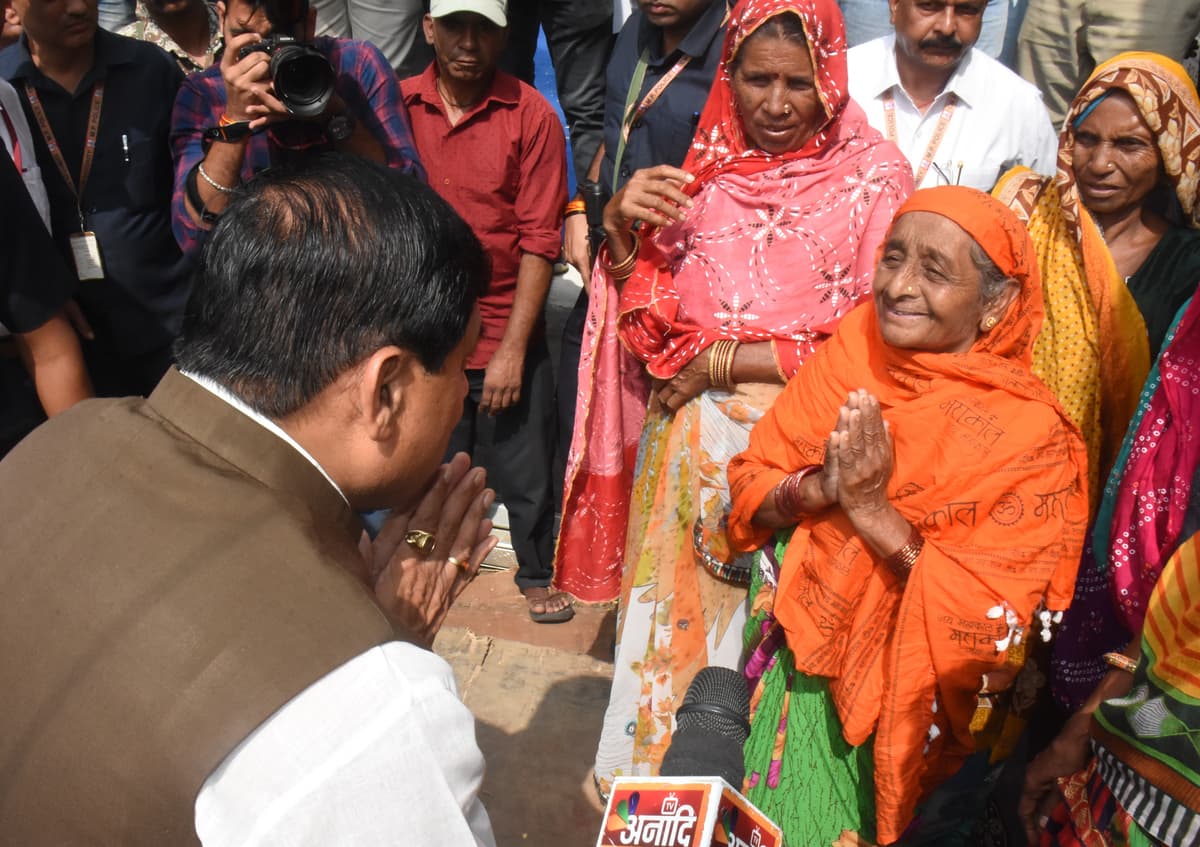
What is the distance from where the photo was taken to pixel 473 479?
1595 mm

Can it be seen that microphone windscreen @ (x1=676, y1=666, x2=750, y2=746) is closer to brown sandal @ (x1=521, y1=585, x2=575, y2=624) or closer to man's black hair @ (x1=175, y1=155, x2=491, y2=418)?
man's black hair @ (x1=175, y1=155, x2=491, y2=418)

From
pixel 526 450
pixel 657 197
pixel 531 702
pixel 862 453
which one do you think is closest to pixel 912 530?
pixel 862 453

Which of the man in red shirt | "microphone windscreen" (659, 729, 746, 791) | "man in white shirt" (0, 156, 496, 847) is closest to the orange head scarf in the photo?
"microphone windscreen" (659, 729, 746, 791)

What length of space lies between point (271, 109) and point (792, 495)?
5.56 feet

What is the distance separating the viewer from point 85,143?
10.0ft

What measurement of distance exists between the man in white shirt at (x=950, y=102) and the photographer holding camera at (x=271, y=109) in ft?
4.84

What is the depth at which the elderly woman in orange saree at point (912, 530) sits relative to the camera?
1.82 m

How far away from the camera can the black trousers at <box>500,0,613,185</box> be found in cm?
368

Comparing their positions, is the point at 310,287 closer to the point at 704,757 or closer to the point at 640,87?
the point at 704,757

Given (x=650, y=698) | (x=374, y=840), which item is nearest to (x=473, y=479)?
(x=374, y=840)

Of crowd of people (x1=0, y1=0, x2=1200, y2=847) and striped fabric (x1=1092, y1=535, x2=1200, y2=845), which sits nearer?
crowd of people (x1=0, y1=0, x2=1200, y2=847)

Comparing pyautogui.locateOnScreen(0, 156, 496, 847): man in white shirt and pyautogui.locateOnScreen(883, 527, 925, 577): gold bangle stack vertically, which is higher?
pyautogui.locateOnScreen(0, 156, 496, 847): man in white shirt

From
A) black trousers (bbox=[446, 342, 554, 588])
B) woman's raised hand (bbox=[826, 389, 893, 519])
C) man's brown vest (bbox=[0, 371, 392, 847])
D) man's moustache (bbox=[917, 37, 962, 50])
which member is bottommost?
black trousers (bbox=[446, 342, 554, 588])

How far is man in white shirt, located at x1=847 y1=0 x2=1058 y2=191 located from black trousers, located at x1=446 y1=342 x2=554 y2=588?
1413 millimetres
